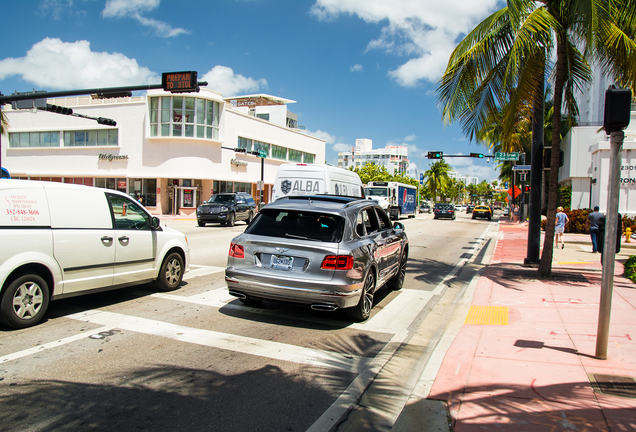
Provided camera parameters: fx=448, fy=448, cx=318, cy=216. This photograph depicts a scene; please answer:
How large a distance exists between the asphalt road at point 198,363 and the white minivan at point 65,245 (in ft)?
1.29

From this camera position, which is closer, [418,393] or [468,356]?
[418,393]

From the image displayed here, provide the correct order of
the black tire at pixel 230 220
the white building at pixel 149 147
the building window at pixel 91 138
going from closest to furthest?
the black tire at pixel 230 220 → the white building at pixel 149 147 → the building window at pixel 91 138

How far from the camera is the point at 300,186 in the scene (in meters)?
14.3

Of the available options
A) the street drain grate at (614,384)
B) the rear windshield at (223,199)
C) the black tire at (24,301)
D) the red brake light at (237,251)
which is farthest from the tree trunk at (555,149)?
the rear windshield at (223,199)

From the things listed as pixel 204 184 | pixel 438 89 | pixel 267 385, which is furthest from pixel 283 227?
pixel 204 184

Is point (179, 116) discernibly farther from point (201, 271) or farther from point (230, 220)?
point (201, 271)

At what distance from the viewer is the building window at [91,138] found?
41.4 meters

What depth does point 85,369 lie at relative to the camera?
4438mm

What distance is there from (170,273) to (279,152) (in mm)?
44423

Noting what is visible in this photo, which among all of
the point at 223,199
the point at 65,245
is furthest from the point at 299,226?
the point at 223,199

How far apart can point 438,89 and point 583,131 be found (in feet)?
82.5

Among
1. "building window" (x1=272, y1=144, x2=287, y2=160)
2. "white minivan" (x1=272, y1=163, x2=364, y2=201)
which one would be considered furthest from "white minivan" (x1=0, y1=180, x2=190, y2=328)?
"building window" (x1=272, y1=144, x2=287, y2=160)

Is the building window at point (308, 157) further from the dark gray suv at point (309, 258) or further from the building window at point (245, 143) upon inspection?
the dark gray suv at point (309, 258)

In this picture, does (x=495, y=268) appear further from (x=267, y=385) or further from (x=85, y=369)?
(x=85, y=369)
